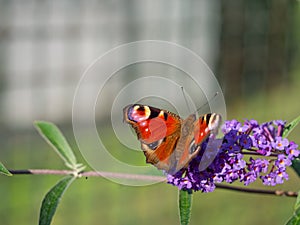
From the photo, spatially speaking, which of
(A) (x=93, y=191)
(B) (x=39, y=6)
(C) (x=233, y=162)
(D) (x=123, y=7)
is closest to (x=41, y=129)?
(C) (x=233, y=162)

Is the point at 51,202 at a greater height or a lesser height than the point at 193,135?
lesser

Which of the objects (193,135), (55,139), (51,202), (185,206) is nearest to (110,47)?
(55,139)

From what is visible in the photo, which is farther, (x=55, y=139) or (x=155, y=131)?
(x=55, y=139)

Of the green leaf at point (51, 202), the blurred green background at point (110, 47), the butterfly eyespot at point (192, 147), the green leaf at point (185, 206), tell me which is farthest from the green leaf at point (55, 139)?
the blurred green background at point (110, 47)

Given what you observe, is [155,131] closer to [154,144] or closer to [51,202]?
[154,144]

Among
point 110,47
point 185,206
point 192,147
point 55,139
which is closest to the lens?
point 192,147

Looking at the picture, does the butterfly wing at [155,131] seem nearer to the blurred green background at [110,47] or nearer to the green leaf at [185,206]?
the green leaf at [185,206]
